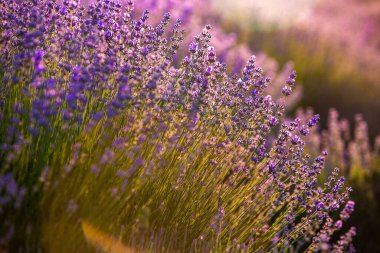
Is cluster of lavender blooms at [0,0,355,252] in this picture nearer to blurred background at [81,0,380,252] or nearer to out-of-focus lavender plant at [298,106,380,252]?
out-of-focus lavender plant at [298,106,380,252]

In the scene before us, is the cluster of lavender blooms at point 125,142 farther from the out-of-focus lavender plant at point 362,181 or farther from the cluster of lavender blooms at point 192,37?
the cluster of lavender blooms at point 192,37

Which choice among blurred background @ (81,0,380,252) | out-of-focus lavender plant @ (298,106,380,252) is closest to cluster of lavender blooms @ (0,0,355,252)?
out-of-focus lavender plant @ (298,106,380,252)

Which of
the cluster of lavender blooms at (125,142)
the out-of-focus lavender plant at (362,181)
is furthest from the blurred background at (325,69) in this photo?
the cluster of lavender blooms at (125,142)

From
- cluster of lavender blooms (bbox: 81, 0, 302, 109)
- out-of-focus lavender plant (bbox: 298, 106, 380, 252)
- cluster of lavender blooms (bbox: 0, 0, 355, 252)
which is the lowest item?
cluster of lavender blooms (bbox: 0, 0, 355, 252)

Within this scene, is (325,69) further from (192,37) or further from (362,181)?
(362,181)

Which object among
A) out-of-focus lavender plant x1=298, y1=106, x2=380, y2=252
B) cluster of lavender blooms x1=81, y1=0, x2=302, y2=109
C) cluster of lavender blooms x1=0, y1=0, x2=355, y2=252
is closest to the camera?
cluster of lavender blooms x1=0, y1=0, x2=355, y2=252

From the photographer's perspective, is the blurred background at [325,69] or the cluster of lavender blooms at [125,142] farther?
the blurred background at [325,69]

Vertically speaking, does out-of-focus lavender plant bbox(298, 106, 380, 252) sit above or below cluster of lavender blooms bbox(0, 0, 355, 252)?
above

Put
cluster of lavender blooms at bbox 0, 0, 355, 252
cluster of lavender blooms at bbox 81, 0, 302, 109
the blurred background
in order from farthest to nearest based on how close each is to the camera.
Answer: cluster of lavender blooms at bbox 81, 0, 302, 109, the blurred background, cluster of lavender blooms at bbox 0, 0, 355, 252

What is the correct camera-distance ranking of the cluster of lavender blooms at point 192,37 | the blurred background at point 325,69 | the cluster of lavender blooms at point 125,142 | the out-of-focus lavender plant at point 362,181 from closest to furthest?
the cluster of lavender blooms at point 125,142 < the out-of-focus lavender plant at point 362,181 < the blurred background at point 325,69 < the cluster of lavender blooms at point 192,37

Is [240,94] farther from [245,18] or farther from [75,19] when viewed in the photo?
[245,18]
